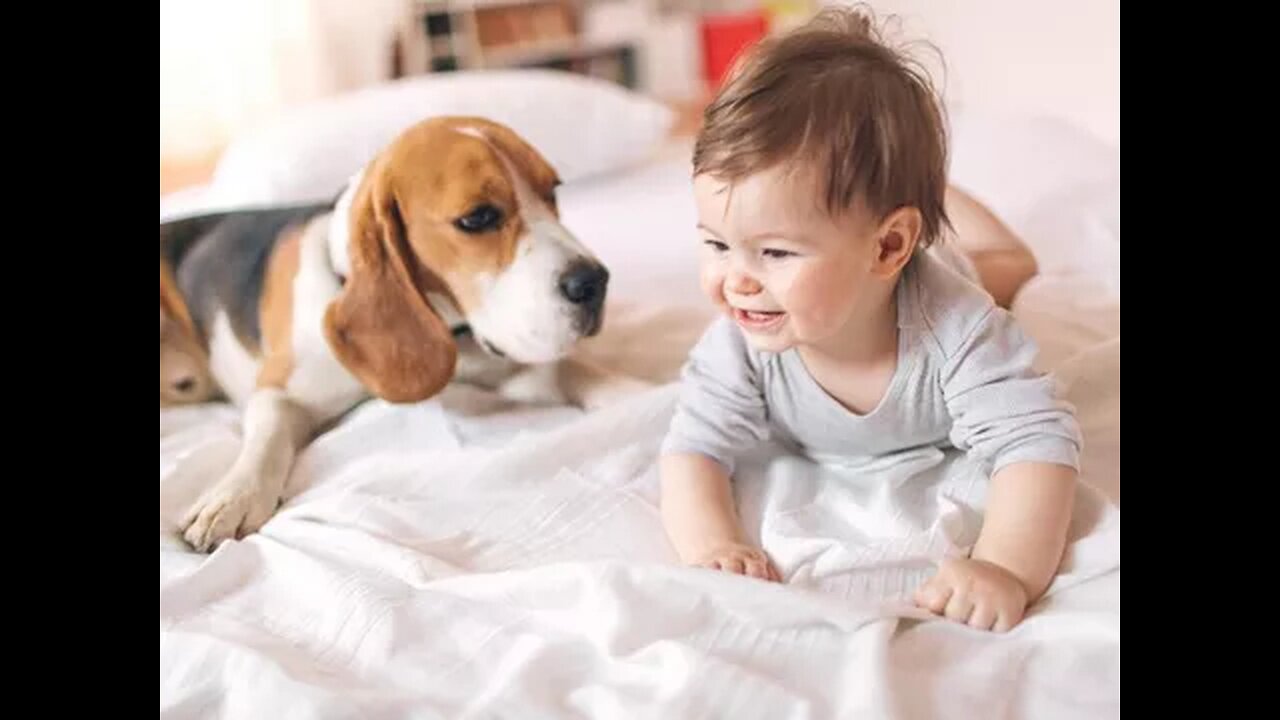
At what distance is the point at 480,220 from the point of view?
3.49ft

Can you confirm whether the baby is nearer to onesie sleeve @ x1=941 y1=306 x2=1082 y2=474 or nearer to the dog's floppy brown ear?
onesie sleeve @ x1=941 y1=306 x2=1082 y2=474

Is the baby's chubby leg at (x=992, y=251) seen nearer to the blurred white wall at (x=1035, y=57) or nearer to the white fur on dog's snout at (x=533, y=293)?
the white fur on dog's snout at (x=533, y=293)

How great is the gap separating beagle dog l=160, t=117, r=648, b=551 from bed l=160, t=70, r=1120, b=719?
0.11 ft

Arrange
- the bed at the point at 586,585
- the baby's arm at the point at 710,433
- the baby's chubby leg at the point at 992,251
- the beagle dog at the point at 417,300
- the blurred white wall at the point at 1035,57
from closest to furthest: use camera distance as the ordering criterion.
→ the bed at the point at 586,585 < the baby's arm at the point at 710,433 < the beagle dog at the point at 417,300 < the baby's chubby leg at the point at 992,251 < the blurred white wall at the point at 1035,57

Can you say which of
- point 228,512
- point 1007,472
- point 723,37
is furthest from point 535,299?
point 723,37

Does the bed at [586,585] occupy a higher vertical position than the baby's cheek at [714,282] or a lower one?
lower

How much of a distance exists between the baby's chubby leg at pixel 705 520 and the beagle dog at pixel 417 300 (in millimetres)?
195

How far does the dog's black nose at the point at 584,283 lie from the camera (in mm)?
1075

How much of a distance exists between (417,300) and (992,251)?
23.6 inches

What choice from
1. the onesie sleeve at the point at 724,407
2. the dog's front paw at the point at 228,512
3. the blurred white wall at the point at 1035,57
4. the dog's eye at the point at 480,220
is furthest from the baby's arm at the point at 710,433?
the blurred white wall at the point at 1035,57

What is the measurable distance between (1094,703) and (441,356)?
0.63m

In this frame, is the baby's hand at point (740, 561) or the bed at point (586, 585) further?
the baby's hand at point (740, 561)

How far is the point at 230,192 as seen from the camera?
1.78 meters
